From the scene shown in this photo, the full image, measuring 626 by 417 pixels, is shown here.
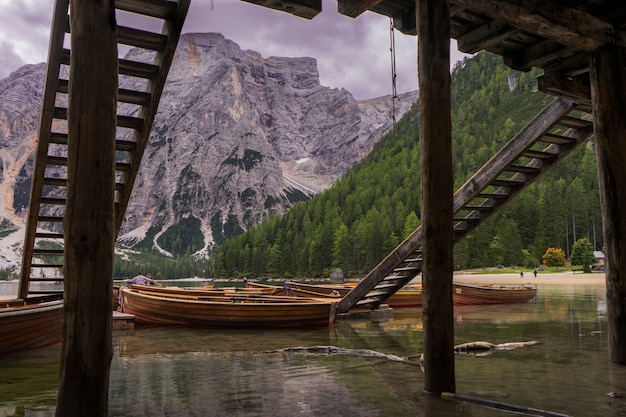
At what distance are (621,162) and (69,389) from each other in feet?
24.6

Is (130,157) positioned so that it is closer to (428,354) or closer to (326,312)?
(428,354)

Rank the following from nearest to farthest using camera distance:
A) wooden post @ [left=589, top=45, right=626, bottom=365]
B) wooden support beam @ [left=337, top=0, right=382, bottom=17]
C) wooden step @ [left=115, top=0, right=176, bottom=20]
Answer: wooden support beam @ [left=337, top=0, right=382, bottom=17], wooden step @ [left=115, top=0, right=176, bottom=20], wooden post @ [left=589, top=45, right=626, bottom=365]

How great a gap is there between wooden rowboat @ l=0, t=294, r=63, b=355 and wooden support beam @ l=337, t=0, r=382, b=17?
8586mm

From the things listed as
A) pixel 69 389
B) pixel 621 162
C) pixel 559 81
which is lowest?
pixel 69 389

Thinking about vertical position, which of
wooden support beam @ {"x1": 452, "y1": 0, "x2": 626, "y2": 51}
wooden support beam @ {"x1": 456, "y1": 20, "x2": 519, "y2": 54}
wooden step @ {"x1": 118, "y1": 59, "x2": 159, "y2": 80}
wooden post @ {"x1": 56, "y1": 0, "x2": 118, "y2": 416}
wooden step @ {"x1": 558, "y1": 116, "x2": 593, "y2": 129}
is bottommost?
wooden post @ {"x1": 56, "y1": 0, "x2": 118, "y2": 416}

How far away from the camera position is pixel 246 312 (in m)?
15.5

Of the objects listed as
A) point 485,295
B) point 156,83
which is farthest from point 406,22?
point 485,295

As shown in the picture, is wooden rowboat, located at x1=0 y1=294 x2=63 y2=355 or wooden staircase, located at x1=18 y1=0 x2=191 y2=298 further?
wooden rowboat, located at x1=0 y1=294 x2=63 y2=355

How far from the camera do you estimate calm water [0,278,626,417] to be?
5570 mm

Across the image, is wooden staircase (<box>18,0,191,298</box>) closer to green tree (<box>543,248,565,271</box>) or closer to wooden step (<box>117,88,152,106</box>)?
wooden step (<box>117,88,152,106</box>)

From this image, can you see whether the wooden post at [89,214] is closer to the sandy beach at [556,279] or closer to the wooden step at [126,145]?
the wooden step at [126,145]

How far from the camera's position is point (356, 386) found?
6770 millimetres

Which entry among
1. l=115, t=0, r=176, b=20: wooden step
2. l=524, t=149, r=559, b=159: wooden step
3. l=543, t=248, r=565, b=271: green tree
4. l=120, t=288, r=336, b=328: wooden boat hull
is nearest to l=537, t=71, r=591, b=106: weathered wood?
l=524, t=149, r=559, b=159: wooden step

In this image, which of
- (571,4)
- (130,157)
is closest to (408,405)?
(571,4)
